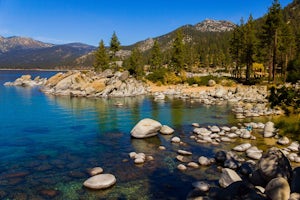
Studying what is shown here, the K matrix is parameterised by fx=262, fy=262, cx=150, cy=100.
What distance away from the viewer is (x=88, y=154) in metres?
22.2

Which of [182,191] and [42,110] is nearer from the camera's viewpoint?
[182,191]

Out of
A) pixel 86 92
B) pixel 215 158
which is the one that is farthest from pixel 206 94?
pixel 215 158

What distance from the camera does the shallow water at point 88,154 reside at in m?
15.7

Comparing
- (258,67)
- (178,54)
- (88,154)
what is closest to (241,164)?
(88,154)

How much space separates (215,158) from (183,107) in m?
26.9

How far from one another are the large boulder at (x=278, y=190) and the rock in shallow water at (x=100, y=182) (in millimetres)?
8887

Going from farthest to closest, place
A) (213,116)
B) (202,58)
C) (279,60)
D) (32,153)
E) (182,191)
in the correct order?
(202,58) → (279,60) → (213,116) → (32,153) → (182,191)

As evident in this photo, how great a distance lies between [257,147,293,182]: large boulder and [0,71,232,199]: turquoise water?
12.5 feet

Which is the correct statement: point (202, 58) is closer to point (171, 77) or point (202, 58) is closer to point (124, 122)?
point (171, 77)

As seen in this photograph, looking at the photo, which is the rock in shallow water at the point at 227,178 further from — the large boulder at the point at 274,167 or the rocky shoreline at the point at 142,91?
the rocky shoreline at the point at 142,91

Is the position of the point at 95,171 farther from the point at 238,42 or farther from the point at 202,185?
the point at 238,42

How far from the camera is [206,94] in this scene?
6194 centimetres

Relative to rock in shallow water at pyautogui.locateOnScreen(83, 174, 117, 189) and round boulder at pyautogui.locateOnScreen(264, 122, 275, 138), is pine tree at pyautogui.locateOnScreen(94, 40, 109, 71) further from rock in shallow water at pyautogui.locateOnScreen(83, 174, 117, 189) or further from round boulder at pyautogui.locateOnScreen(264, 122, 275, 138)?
rock in shallow water at pyautogui.locateOnScreen(83, 174, 117, 189)

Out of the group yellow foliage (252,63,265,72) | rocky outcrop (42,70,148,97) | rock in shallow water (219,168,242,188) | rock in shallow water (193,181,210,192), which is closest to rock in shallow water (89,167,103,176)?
rock in shallow water (193,181,210,192)
